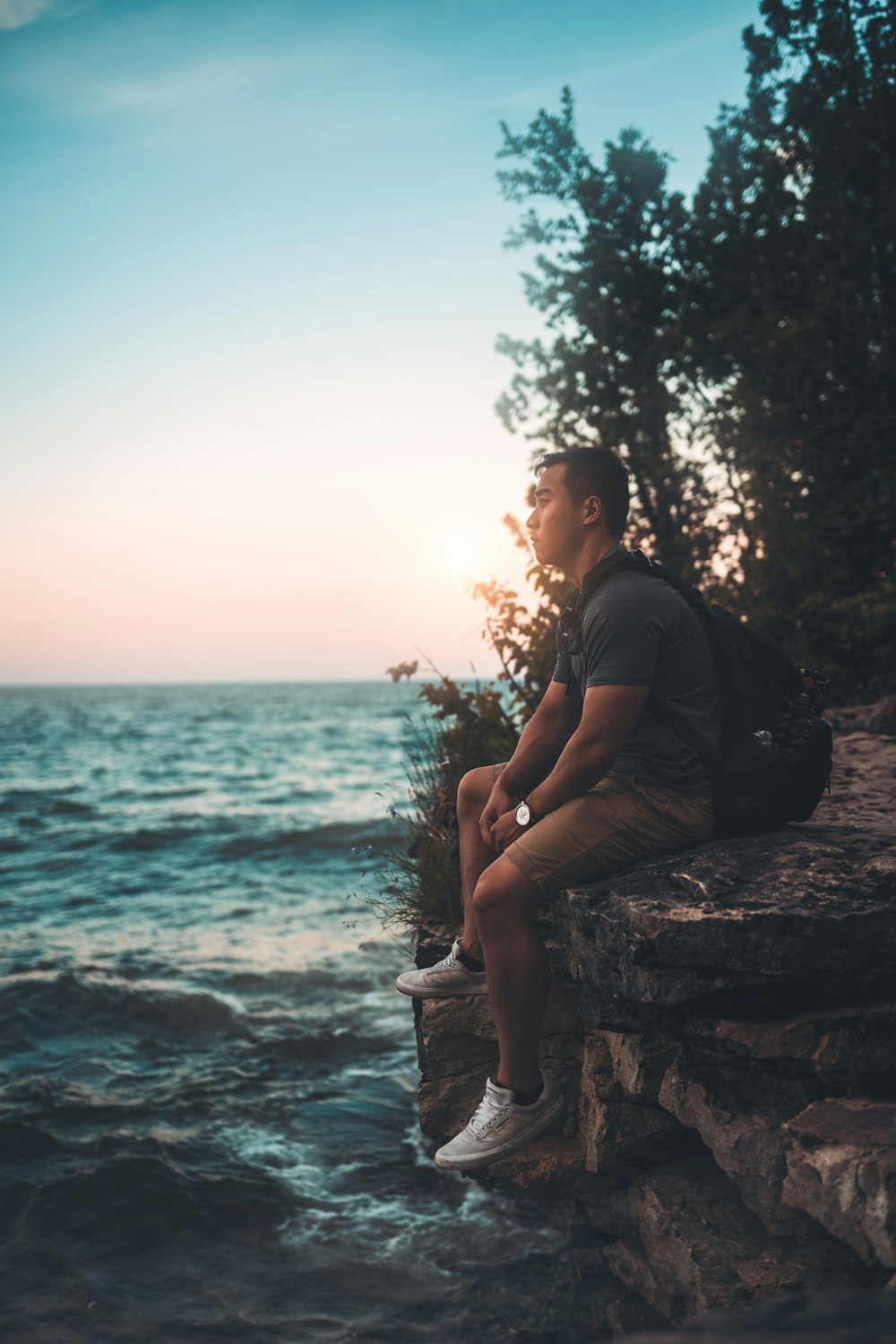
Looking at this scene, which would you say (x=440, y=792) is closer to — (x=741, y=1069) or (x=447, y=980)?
(x=447, y=980)

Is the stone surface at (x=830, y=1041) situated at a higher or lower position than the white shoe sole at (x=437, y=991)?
higher

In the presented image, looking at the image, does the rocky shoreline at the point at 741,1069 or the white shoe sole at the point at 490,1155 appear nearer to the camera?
the rocky shoreline at the point at 741,1069

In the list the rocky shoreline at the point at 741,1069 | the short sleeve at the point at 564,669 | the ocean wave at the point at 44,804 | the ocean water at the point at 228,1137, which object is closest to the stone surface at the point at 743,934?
the rocky shoreline at the point at 741,1069

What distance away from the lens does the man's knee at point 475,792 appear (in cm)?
382

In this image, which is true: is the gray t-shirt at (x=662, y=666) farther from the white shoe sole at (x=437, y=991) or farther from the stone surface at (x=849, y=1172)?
the white shoe sole at (x=437, y=991)

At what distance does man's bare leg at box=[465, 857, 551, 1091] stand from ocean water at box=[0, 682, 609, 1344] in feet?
5.05

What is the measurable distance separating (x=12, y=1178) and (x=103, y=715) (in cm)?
6629

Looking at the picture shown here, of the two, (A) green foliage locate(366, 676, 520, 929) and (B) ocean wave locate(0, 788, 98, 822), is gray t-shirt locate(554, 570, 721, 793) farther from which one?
(B) ocean wave locate(0, 788, 98, 822)

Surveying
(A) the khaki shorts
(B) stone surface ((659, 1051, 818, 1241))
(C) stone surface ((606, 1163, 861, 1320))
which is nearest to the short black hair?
(A) the khaki shorts

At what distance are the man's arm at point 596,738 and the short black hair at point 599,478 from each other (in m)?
0.83

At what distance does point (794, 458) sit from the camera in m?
9.63

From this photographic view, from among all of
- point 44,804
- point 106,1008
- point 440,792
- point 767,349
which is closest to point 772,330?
point 767,349

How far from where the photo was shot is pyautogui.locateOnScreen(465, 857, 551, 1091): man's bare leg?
3.24 metres

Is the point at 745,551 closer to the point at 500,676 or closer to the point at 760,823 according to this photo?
the point at 500,676
